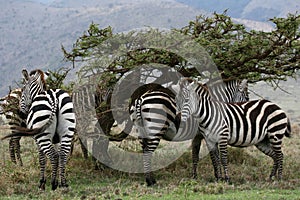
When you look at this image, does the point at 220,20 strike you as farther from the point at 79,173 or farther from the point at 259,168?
the point at 79,173

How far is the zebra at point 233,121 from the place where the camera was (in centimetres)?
900

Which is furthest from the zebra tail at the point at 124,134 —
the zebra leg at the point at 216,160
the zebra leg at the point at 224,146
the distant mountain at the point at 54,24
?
the distant mountain at the point at 54,24

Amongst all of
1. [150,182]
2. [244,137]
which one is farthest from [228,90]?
[150,182]

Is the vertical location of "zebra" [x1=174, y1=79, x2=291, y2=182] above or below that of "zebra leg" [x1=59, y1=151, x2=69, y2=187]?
above

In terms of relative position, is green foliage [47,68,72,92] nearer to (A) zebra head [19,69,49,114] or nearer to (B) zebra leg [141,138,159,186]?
(A) zebra head [19,69,49,114]

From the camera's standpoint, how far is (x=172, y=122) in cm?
965

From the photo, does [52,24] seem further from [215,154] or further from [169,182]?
[215,154]

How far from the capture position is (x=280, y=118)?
32.0 feet

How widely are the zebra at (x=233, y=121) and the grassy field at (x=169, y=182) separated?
1.88 ft

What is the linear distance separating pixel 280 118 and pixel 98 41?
4.48m

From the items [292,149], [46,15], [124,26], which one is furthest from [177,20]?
[292,149]

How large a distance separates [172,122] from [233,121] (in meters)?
1.29

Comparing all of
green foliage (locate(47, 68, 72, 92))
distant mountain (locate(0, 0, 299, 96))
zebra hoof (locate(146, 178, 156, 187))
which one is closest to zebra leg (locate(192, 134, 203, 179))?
zebra hoof (locate(146, 178, 156, 187))

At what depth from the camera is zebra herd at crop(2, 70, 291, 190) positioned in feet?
28.1
